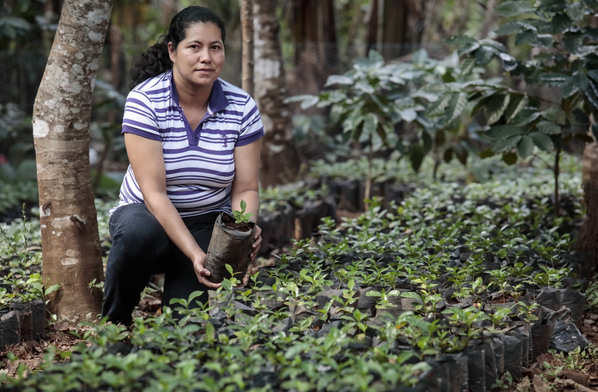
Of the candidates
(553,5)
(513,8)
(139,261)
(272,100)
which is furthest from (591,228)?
(272,100)

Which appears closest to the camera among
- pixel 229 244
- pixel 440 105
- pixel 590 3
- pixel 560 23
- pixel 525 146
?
pixel 229 244

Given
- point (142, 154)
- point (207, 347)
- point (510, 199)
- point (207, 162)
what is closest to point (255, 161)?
point (207, 162)

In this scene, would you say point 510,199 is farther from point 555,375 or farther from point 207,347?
point 207,347

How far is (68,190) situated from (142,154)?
0.46m

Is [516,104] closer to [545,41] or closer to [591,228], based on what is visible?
[545,41]

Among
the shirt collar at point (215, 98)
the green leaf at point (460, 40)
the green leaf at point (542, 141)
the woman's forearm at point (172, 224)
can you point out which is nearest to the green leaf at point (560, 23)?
the green leaf at point (460, 40)

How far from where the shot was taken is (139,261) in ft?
8.52

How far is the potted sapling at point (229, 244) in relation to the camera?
2359 mm

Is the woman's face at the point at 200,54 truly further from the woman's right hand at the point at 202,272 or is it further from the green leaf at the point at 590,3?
the green leaf at the point at 590,3

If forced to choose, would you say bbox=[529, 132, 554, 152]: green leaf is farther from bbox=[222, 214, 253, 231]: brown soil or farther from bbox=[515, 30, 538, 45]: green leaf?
bbox=[222, 214, 253, 231]: brown soil

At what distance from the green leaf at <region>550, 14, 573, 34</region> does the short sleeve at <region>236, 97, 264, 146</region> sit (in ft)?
6.12

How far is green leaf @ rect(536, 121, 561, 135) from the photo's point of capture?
12.3ft

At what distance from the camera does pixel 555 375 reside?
236 centimetres

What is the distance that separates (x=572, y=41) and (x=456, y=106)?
2.53 feet
